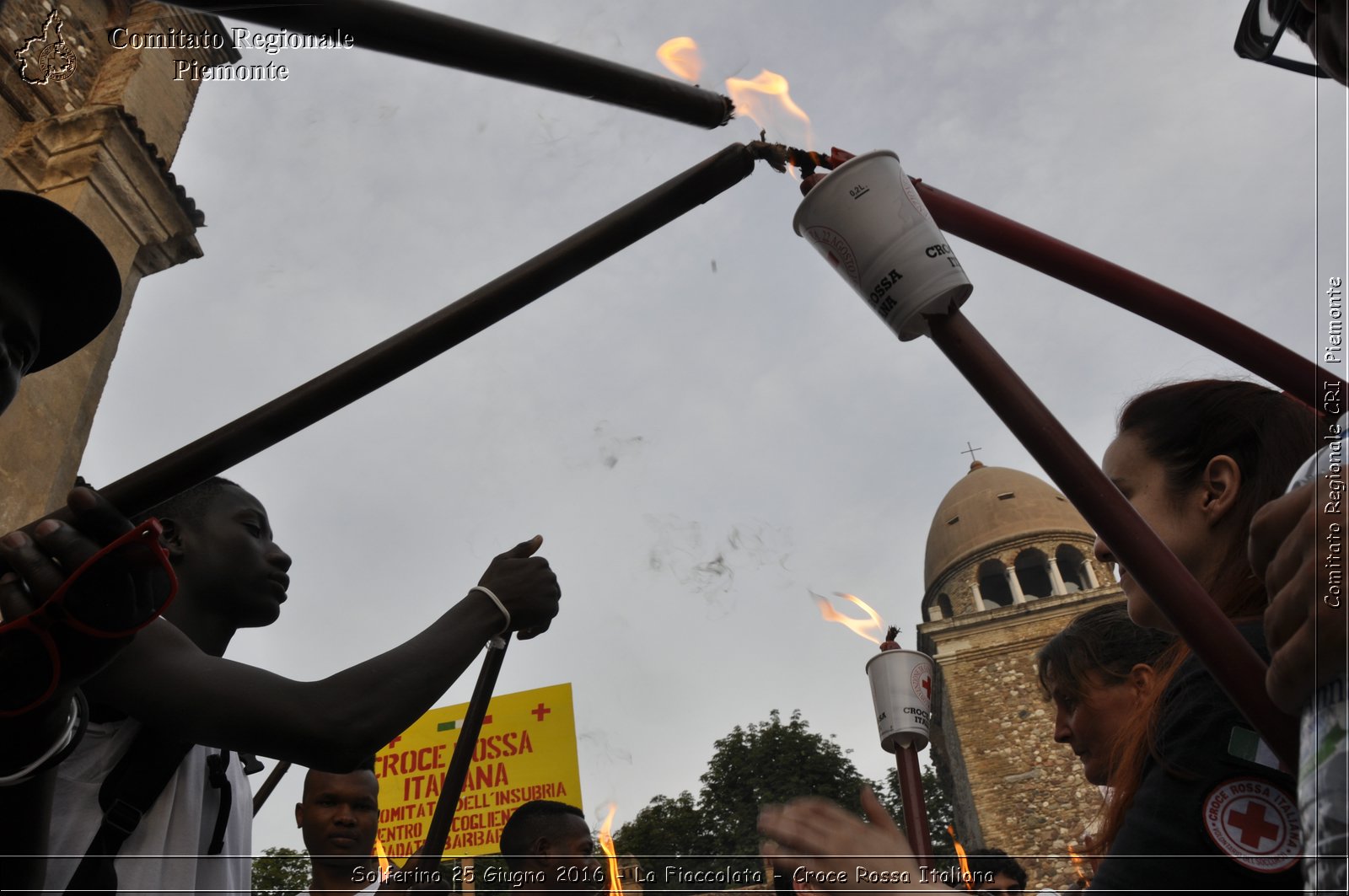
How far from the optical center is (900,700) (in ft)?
7.29

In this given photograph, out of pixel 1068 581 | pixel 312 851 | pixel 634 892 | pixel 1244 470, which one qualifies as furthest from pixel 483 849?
pixel 1068 581

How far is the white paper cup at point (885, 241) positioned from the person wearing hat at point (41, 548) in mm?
1324

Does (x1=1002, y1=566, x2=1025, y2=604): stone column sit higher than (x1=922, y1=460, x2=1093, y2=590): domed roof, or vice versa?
(x1=922, y1=460, x2=1093, y2=590): domed roof

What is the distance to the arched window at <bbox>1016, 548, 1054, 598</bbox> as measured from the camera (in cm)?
3428

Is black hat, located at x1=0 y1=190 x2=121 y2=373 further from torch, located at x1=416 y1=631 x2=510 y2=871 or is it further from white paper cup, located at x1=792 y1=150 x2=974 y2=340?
white paper cup, located at x1=792 y1=150 x2=974 y2=340

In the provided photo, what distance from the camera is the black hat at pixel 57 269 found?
1.89 meters

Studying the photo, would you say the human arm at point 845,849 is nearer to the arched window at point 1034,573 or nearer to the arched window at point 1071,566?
the arched window at point 1034,573

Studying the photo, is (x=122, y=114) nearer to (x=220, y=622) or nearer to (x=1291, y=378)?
(x=220, y=622)

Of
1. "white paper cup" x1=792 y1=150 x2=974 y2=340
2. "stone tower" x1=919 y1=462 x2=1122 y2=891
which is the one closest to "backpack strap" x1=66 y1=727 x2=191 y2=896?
"white paper cup" x1=792 y1=150 x2=974 y2=340

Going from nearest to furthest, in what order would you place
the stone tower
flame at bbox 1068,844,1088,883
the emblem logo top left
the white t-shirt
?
the white t-shirt
flame at bbox 1068,844,1088,883
the emblem logo top left
the stone tower

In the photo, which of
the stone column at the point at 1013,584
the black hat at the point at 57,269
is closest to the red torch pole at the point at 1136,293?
the black hat at the point at 57,269

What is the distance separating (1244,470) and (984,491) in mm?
37078

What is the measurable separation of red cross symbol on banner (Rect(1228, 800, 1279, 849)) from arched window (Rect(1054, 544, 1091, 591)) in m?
35.1

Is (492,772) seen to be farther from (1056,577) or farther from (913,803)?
(1056,577)
